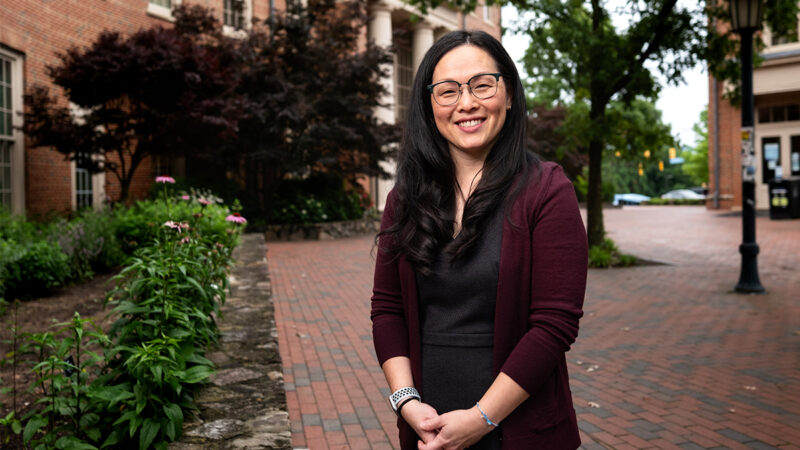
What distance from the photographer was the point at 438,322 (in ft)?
5.76

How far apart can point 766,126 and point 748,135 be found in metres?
19.2

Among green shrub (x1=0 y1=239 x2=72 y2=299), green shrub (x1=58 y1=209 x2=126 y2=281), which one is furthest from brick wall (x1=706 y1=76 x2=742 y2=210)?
green shrub (x1=0 y1=239 x2=72 y2=299)

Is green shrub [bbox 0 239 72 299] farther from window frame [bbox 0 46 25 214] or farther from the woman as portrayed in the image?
the woman

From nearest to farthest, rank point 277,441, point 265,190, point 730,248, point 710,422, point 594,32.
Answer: point 277,441, point 710,422, point 594,32, point 730,248, point 265,190

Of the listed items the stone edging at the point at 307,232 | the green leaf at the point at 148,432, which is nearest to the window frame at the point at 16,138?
the stone edging at the point at 307,232

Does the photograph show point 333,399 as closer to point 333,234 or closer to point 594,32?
point 594,32

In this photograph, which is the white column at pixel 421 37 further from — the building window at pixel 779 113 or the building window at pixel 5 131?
the building window at pixel 5 131

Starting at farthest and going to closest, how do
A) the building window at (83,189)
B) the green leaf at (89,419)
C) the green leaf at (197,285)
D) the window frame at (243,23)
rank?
the window frame at (243,23) < the building window at (83,189) < the green leaf at (197,285) < the green leaf at (89,419)

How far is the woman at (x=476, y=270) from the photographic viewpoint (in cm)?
161

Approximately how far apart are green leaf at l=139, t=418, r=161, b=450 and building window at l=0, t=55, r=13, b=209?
10.4 metres

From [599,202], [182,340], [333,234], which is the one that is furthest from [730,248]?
[182,340]

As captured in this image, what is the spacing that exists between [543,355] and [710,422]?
3.12 meters

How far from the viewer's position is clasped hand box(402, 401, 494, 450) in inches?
63.5

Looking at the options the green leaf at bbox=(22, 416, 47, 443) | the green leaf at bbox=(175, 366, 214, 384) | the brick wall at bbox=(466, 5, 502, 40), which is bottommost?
the green leaf at bbox=(22, 416, 47, 443)
